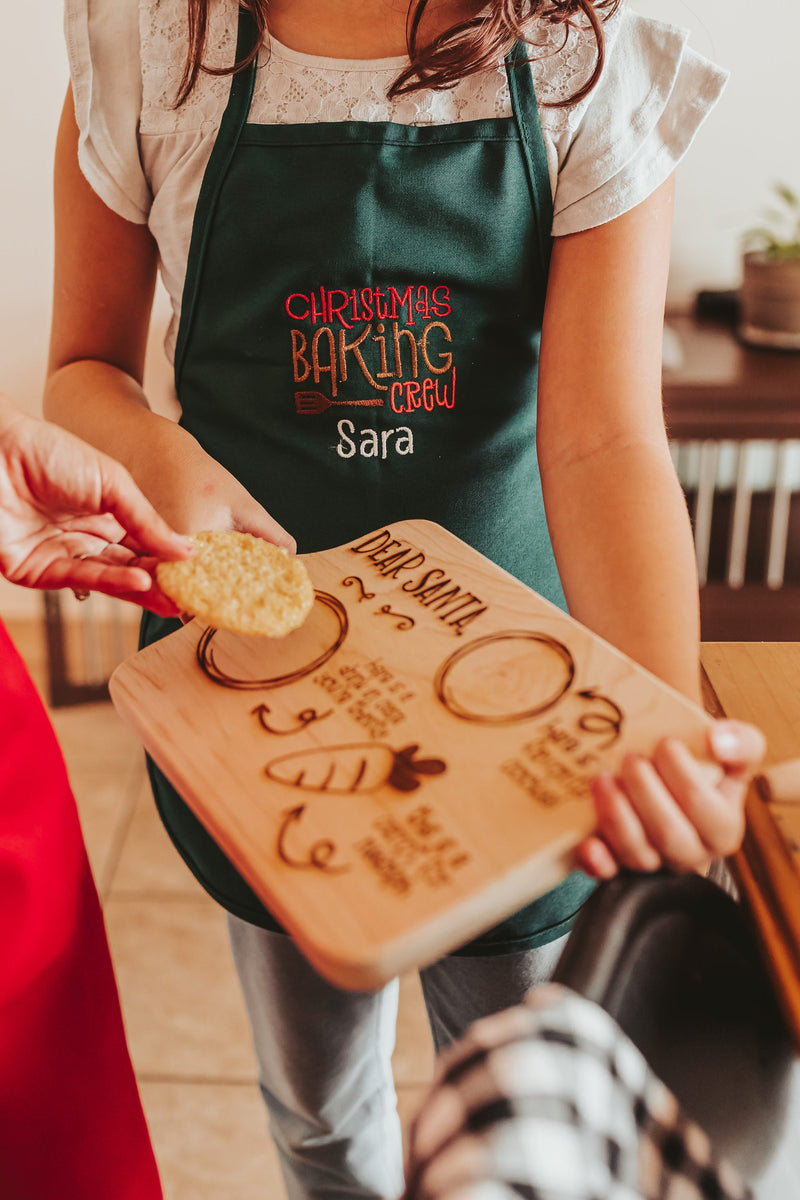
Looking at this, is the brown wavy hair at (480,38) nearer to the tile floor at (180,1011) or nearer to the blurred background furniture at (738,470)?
the blurred background furniture at (738,470)

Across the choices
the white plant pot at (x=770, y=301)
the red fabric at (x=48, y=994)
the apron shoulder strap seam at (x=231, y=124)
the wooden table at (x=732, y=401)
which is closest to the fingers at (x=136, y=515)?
the red fabric at (x=48, y=994)

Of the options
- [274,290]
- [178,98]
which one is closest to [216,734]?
[274,290]

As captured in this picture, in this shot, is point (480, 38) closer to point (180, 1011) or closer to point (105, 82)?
point (105, 82)

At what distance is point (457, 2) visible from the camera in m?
0.77

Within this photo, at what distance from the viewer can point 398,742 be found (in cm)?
55

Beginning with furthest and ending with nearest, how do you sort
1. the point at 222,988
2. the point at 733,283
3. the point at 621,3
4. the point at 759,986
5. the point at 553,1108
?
the point at 733,283, the point at 222,988, the point at 621,3, the point at 759,986, the point at 553,1108

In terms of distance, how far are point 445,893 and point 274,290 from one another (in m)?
0.55

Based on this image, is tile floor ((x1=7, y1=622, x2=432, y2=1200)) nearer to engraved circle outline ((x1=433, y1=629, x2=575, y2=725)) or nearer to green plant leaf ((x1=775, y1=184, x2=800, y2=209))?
engraved circle outline ((x1=433, y1=629, x2=575, y2=725))

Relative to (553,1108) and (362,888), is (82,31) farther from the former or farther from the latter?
(553,1108)

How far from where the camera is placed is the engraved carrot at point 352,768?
527 mm

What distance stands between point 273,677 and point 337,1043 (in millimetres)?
432

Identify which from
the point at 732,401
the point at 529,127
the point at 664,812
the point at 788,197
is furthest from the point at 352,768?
the point at 788,197

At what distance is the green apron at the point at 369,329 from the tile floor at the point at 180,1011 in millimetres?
775

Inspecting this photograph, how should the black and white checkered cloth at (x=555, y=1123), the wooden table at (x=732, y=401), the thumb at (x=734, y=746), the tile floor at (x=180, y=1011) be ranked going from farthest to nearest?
1. the wooden table at (x=732, y=401)
2. the tile floor at (x=180, y=1011)
3. the thumb at (x=734, y=746)
4. the black and white checkered cloth at (x=555, y=1123)
